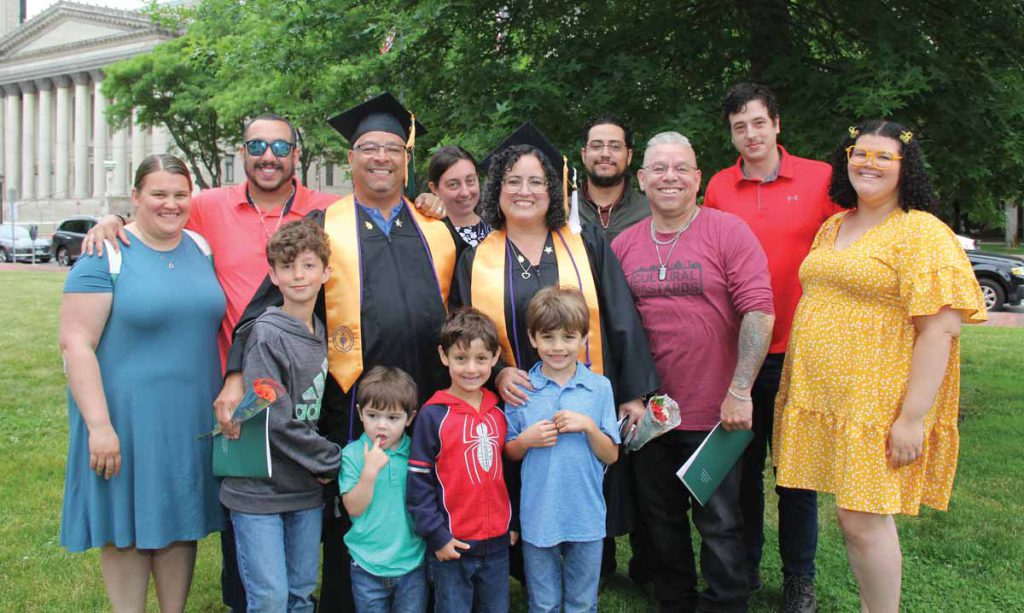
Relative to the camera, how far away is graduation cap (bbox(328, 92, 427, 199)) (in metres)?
3.65

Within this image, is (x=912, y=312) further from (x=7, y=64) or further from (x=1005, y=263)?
(x=7, y=64)

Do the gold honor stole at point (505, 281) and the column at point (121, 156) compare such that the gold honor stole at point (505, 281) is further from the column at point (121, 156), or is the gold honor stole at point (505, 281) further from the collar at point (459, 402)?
the column at point (121, 156)

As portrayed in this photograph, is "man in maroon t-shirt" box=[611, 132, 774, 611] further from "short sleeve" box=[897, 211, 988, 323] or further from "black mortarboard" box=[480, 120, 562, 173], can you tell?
"short sleeve" box=[897, 211, 988, 323]

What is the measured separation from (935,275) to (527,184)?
5.18 feet

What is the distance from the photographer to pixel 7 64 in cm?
7319

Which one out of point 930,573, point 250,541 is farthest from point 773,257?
point 250,541

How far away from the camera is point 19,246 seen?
3388 centimetres

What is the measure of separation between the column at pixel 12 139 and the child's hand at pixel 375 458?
83737mm

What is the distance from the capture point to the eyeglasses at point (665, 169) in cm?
346

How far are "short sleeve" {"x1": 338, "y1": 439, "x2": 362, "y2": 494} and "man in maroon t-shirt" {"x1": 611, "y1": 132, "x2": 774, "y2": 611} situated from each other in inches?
50.1

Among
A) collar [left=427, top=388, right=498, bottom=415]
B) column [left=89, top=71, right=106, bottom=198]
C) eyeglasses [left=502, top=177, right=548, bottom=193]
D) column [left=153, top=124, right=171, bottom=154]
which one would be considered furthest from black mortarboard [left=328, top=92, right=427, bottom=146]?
column [left=89, top=71, right=106, bottom=198]

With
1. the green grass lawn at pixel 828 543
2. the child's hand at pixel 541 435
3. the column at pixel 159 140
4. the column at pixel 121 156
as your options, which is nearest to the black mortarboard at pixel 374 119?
the child's hand at pixel 541 435

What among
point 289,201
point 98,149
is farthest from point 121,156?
point 289,201

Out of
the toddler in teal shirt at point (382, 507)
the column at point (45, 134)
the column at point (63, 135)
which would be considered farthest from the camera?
the column at point (45, 134)
